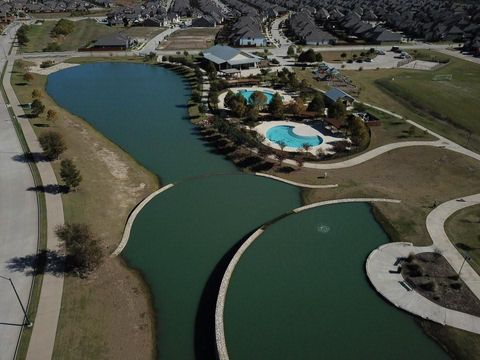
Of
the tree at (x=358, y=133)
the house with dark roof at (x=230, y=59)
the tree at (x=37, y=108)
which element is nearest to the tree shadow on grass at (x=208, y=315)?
the tree at (x=358, y=133)

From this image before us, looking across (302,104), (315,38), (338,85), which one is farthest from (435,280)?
(315,38)

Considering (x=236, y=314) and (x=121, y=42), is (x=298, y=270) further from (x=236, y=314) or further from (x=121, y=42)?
(x=121, y=42)

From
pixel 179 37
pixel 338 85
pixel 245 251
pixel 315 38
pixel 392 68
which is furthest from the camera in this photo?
pixel 179 37

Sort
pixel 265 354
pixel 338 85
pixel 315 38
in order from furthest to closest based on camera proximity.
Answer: pixel 315 38, pixel 338 85, pixel 265 354

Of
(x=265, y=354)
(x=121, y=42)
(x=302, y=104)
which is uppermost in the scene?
(x=121, y=42)

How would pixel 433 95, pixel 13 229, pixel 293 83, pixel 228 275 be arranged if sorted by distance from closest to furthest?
pixel 228 275 < pixel 13 229 < pixel 433 95 < pixel 293 83

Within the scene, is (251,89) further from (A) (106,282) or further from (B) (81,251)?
(A) (106,282)

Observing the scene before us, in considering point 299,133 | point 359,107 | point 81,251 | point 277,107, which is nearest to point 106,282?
point 81,251

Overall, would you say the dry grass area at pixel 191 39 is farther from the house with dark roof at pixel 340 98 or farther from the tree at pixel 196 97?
the house with dark roof at pixel 340 98
